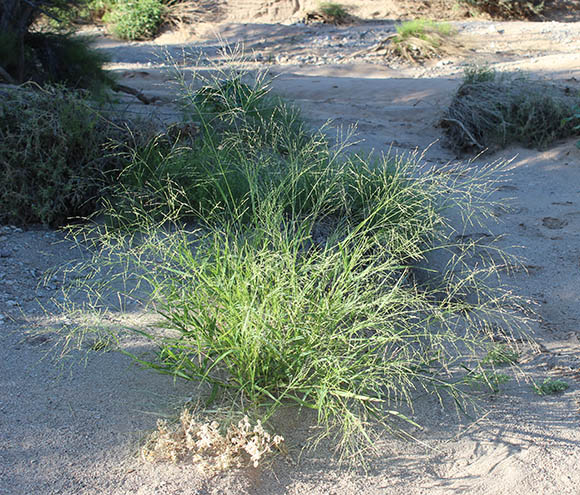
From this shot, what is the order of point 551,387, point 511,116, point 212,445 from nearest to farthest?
point 212,445, point 551,387, point 511,116

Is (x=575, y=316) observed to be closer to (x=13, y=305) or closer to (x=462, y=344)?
(x=462, y=344)

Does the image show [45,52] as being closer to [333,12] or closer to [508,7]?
[333,12]

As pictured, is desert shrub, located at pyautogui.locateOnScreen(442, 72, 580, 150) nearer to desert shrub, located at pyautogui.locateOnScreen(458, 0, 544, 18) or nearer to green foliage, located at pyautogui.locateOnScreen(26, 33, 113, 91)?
green foliage, located at pyautogui.locateOnScreen(26, 33, 113, 91)

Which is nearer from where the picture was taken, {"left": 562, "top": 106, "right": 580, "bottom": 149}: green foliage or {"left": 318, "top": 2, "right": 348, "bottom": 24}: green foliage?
{"left": 562, "top": 106, "right": 580, "bottom": 149}: green foliage

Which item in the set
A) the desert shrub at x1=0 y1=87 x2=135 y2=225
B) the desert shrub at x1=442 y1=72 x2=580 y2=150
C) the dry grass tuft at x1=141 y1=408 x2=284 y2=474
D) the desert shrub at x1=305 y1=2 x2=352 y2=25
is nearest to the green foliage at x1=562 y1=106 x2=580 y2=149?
the desert shrub at x1=442 y1=72 x2=580 y2=150

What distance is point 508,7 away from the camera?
46.3ft

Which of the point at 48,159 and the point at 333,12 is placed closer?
the point at 48,159

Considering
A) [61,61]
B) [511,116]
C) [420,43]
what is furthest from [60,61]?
[420,43]

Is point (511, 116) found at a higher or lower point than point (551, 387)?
higher

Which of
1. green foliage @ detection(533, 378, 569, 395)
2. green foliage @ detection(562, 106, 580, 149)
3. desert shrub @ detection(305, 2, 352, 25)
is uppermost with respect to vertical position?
desert shrub @ detection(305, 2, 352, 25)

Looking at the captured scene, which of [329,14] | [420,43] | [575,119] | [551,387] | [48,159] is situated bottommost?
[551,387]

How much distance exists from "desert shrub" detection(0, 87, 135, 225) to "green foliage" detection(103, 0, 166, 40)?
10213mm

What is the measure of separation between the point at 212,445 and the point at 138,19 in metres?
12.8

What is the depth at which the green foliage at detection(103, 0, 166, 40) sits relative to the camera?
13297 millimetres
